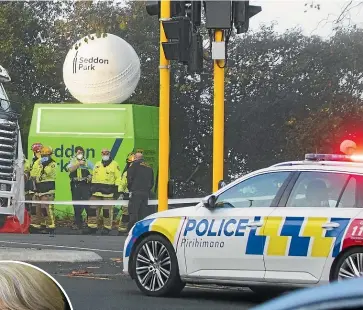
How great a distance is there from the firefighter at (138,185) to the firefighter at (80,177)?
0.96 m

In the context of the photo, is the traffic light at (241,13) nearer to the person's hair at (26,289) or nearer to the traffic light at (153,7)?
the traffic light at (153,7)

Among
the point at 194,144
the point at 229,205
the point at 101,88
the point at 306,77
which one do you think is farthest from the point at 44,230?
the point at 229,205

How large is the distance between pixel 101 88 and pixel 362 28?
29.2 feet

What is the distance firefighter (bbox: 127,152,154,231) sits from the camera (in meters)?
22.6

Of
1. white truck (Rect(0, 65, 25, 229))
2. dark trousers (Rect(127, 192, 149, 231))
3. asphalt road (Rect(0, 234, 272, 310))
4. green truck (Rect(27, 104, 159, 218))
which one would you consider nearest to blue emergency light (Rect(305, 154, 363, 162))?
asphalt road (Rect(0, 234, 272, 310))

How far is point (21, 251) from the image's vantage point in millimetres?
15234

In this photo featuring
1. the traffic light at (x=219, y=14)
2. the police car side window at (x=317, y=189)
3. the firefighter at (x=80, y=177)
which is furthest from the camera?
the firefighter at (x=80, y=177)

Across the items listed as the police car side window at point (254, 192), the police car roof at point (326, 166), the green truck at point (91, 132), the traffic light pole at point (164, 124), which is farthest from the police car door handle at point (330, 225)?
the green truck at point (91, 132)

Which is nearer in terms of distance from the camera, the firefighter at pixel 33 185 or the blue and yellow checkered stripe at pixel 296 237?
the blue and yellow checkered stripe at pixel 296 237

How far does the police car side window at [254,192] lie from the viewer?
9648 millimetres

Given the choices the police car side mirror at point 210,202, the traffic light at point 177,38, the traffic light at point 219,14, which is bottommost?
the police car side mirror at point 210,202

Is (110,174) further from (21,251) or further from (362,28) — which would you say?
(362,28)

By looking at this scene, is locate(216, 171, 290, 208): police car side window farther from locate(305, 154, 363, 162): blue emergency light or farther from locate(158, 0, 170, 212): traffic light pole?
locate(158, 0, 170, 212): traffic light pole

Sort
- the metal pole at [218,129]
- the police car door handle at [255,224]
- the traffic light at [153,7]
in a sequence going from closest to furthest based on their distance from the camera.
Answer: the police car door handle at [255,224]
the metal pole at [218,129]
the traffic light at [153,7]
